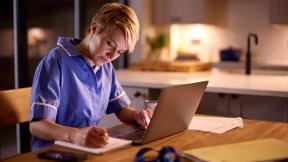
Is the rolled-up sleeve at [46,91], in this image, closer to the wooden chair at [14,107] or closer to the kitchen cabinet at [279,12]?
the wooden chair at [14,107]

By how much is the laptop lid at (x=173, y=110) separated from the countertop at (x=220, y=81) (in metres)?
1.08

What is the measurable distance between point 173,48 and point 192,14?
1.85 feet

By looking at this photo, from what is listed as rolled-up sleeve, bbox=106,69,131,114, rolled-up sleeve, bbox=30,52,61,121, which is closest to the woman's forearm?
rolled-up sleeve, bbox=30,52,61,121

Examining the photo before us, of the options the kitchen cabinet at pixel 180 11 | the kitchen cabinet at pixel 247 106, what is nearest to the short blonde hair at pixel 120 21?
the kitchen cabinet at pixel 247 106

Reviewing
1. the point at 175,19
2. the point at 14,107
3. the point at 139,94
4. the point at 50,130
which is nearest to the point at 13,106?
the point at 14,107

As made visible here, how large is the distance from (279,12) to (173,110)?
2982 mm

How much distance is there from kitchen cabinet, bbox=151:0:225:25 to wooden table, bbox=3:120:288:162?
2.66 metres

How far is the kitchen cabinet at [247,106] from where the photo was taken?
2.75 metres

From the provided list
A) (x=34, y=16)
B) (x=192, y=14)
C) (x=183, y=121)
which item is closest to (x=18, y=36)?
(x=34, y=16)

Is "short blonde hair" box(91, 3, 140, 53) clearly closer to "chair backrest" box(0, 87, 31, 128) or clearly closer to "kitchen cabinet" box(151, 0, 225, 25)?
"chair backrest" box(0, 87, 31, 128)

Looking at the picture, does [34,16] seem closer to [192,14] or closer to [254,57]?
[192,14]

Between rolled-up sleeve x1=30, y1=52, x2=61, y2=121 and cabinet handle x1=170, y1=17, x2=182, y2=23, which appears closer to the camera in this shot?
rolled-up sleeve x1=30, y1=52, x2=61, y2=121

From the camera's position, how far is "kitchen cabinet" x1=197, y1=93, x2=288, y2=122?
2.75 metres

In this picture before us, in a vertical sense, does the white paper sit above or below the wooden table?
above
